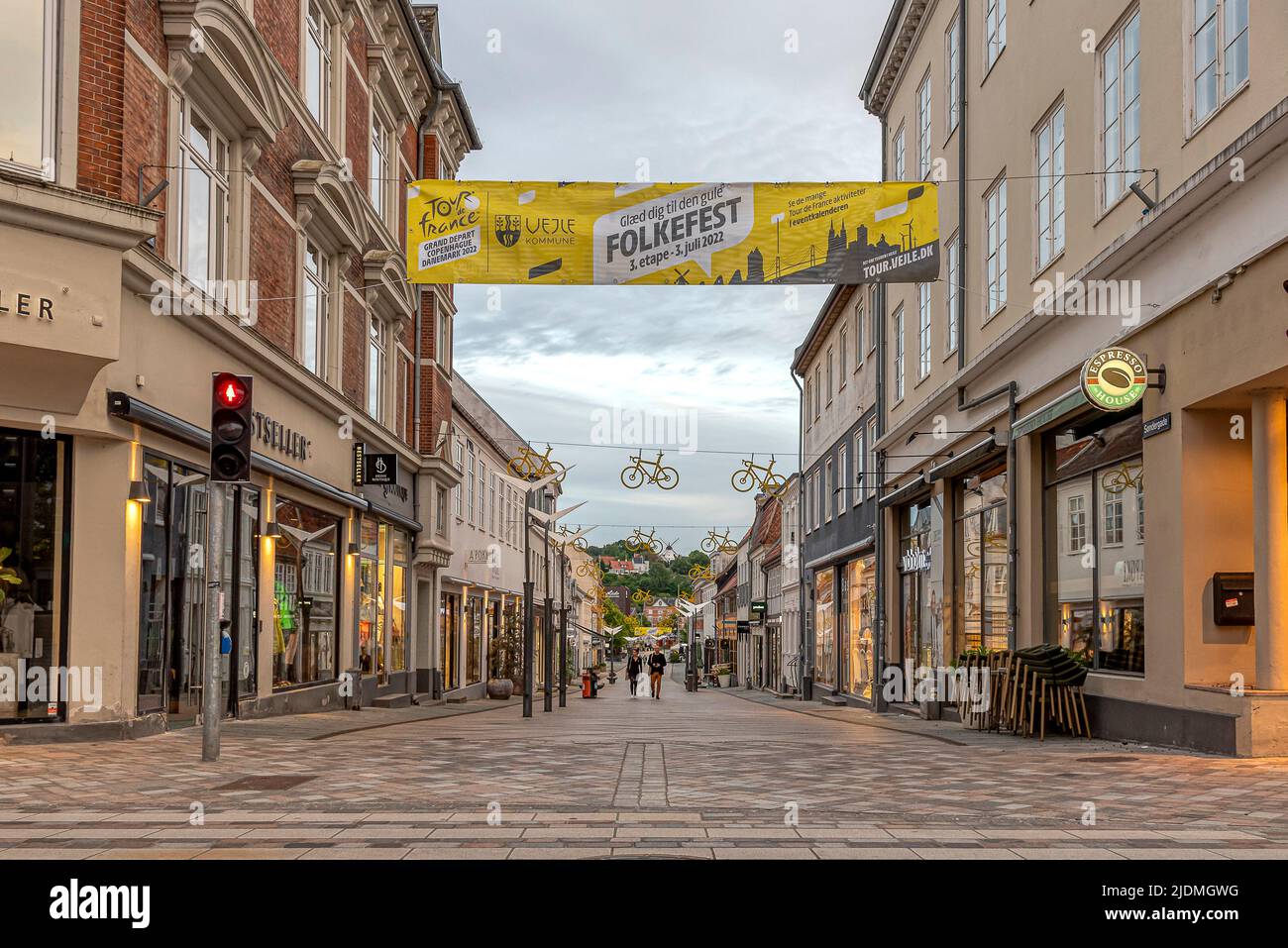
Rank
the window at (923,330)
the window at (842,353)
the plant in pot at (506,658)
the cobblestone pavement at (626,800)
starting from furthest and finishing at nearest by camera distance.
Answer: the plant in pot at (506,658) < the window at (842,353) < the window at (923,330) < the cobblestone pavement at (626,800)

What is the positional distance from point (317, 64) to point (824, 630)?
22.8 m

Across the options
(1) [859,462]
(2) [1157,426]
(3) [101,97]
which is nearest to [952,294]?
(2) [1157,426]

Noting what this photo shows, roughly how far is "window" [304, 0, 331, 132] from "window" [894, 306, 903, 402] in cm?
1243

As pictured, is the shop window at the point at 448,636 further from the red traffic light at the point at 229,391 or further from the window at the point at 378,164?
the red traffic light at the point at 229,391

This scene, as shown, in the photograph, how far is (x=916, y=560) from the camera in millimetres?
25812

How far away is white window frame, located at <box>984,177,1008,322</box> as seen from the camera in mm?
20109

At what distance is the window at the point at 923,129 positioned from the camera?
26.0 metres

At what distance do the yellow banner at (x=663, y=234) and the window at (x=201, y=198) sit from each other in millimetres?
2646

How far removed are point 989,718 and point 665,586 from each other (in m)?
155

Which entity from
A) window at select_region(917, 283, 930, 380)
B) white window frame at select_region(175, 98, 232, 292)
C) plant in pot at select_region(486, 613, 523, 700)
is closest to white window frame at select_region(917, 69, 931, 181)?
window at select_region(917, 283, 930, 380)

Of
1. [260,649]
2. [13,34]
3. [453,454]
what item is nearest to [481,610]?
[453,454]

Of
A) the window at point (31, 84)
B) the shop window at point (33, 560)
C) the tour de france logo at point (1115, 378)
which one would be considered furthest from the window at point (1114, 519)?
the window at point (31, 84)

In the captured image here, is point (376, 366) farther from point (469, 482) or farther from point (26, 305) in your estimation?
point (26, 305)

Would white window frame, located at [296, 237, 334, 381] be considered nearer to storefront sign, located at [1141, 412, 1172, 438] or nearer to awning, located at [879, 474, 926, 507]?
awning, located at [879, 474, 926, 507]
